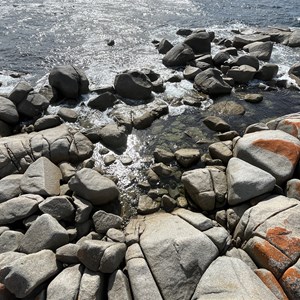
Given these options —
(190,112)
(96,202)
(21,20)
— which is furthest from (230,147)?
(21,20)

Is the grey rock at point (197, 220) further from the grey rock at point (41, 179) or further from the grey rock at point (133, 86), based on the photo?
the grey rock at point (133, 86)

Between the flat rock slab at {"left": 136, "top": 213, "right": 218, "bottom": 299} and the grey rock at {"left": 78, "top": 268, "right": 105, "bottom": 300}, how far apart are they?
1.02 metres

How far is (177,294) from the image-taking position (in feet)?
19.9

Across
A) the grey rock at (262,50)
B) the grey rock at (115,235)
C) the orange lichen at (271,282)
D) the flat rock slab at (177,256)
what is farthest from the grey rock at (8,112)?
the grey rock at (262,50)

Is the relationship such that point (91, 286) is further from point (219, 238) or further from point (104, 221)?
point (219, 238)

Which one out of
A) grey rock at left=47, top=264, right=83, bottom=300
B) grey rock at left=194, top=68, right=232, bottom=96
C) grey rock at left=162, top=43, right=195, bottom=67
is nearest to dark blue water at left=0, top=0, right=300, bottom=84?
grey rock at left=162, top=43, right=195, bottom=67

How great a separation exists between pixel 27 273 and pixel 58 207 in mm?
1980

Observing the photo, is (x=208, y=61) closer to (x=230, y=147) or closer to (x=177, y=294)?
(x=230, y=147)

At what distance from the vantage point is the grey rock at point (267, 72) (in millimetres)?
14867

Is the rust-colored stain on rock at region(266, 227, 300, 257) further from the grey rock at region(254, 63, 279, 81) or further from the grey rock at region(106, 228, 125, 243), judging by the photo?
the grey rock at region(254, 63, 279, 81)

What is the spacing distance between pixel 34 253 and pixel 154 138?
589 centimetres

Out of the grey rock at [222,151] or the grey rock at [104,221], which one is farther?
the grey rock at [222,151]

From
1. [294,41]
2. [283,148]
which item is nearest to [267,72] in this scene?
[294,41]

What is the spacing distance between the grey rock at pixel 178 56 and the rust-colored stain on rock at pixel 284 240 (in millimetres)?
11163
